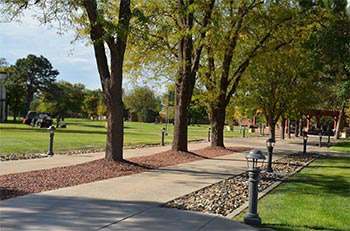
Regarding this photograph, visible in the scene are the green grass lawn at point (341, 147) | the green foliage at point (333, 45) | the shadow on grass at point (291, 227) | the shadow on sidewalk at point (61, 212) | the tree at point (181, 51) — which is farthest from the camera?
the green grass lawn at point (341, 147)

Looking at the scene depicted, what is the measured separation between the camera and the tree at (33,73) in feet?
246

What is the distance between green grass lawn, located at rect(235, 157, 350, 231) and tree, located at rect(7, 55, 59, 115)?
7060 centimetres

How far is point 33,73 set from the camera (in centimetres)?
7669

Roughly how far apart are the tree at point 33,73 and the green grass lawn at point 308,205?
70601 millimetres

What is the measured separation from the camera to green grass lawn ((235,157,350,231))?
21.7ft

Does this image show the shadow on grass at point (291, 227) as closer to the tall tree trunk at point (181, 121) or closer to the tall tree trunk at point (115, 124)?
the tall tree trunk at point (115, 124)

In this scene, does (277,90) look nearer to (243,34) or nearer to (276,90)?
(276,90)

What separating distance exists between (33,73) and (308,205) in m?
75.6

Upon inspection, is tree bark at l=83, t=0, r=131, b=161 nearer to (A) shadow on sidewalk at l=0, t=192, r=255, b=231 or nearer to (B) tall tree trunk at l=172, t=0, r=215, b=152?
(A) shadow on sidewalk at l=0, t=192, r=255, b=231

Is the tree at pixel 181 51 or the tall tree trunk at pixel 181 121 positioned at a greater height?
the tree at pixel 181 51

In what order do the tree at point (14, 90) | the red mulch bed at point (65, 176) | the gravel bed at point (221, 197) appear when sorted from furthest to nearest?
the tree at point (14, 90) < the red mulch bed at point (65, 176) < the gravel bed at point (221, 197)

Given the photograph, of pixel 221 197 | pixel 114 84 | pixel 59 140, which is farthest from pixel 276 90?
pixel 221 197

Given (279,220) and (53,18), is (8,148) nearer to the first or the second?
(53,18)

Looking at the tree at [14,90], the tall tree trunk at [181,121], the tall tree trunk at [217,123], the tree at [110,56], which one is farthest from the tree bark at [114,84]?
the tree at [14,90]
